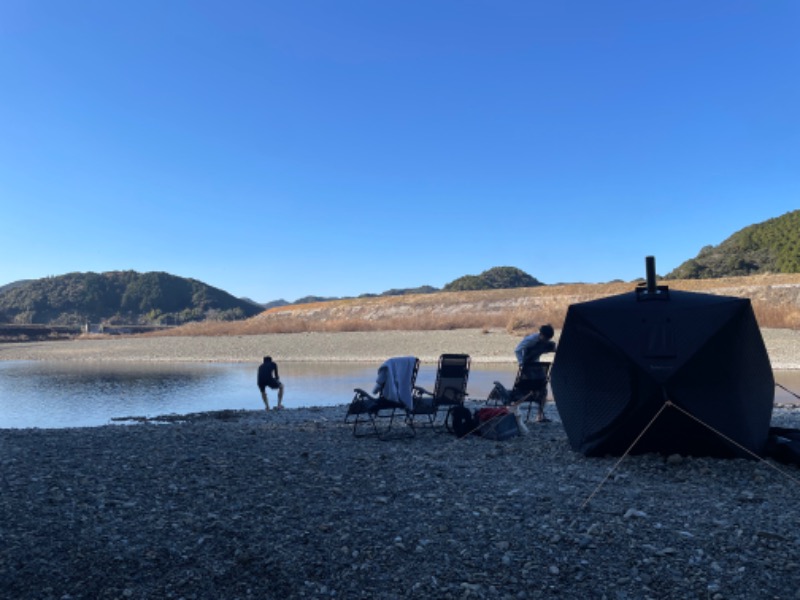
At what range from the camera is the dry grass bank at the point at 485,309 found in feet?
126

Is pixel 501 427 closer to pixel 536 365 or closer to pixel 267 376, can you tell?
pixel 536 365

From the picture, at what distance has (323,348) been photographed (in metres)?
33.4

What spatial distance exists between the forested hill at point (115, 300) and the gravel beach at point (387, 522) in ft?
354

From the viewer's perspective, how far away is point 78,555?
161 inches

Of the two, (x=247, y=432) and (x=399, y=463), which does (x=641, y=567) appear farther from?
(x=247, y=432)

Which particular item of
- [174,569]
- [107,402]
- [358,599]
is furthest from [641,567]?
[107,402]

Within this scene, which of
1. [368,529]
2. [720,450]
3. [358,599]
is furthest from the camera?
[720,450]

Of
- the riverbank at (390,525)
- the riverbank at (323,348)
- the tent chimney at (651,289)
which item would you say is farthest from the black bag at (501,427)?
the riverbank at (323,348)

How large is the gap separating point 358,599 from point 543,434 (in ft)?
18.9

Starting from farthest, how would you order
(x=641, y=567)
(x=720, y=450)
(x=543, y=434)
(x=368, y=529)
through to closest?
1. (x=543, y=434)
2. (x=720, y=450)
3. (x=368, y=529)
4. (x=641, y=567)

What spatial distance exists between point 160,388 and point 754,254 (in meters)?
71.0

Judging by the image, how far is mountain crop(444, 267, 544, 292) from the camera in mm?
99188

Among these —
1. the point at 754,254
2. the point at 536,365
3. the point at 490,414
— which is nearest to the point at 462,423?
the point at 490,414

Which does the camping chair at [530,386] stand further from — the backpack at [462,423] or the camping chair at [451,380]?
the backpack at [462,423]
